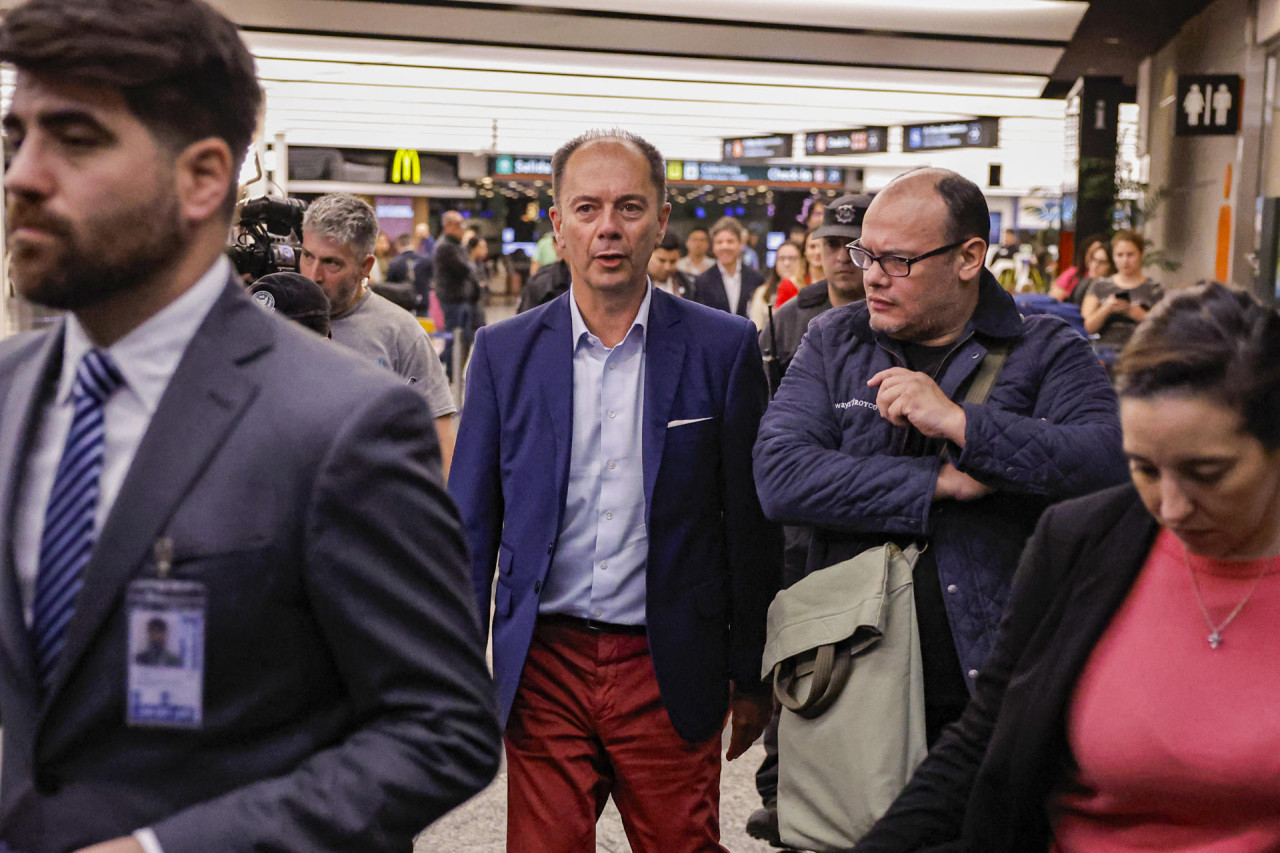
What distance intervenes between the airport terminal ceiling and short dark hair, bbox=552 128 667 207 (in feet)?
26.3

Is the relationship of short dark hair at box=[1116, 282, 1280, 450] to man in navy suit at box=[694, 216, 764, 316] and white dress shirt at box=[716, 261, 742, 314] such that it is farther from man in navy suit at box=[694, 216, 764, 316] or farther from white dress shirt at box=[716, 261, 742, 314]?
white dress shirt at box=[716, 261, 742, 314]

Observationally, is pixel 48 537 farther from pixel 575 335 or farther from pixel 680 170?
pixel 680 170

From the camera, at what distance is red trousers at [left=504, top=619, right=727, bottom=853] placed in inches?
102

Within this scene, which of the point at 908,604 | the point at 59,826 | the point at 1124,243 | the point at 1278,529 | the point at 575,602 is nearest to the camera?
the point at 59,826

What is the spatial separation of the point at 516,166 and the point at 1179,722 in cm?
2635

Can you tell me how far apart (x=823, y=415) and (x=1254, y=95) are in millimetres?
9604

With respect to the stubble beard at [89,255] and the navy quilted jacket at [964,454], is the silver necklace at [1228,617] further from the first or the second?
the stubble beard at [89,255]

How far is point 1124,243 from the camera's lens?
9.87 m

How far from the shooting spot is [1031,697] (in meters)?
1.70

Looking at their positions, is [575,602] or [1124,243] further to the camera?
[1124,243]

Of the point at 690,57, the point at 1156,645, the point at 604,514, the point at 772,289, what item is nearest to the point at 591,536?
the point at 604,514

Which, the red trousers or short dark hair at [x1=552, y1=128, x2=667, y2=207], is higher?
short dark hair at [x1=552, y1=128, x2=667, y2=207]

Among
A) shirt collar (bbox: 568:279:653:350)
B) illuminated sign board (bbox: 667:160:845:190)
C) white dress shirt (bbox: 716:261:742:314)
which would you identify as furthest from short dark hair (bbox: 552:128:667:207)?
illuminated sign board (bbox: 667:160:845:190)

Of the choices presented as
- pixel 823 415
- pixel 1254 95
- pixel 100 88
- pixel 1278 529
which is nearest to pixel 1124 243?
pixel 1254 95
